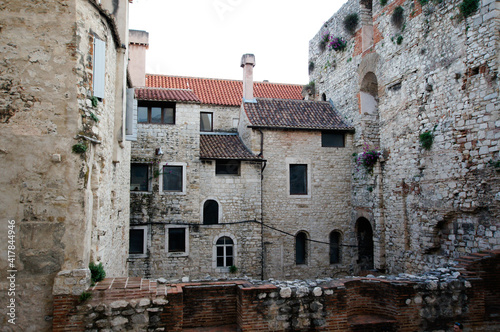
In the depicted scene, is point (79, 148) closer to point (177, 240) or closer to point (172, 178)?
point (172, 178)

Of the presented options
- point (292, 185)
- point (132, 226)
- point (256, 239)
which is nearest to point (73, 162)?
point (132, 226)

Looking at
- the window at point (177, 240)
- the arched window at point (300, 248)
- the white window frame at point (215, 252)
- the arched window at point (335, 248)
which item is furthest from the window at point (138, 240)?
the arched window at point (335, 248)

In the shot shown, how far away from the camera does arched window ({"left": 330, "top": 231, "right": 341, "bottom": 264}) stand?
16.7m

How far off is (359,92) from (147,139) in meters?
9.33

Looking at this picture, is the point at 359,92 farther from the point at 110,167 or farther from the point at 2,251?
the point at 2,251

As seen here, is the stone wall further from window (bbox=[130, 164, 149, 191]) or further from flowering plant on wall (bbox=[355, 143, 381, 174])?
window (bbox=[130, 164, 149, 191])

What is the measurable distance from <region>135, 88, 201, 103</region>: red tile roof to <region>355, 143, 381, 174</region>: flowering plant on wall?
23.7 feet

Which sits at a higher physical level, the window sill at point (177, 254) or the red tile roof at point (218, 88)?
the red tile roof at point (218, 88)

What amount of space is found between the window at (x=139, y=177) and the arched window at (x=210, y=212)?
250 centimetres

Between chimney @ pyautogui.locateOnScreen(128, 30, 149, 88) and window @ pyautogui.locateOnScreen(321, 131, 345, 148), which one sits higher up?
chimney @ pyautogui.locateOnScreen(128, 30, 149, 88)

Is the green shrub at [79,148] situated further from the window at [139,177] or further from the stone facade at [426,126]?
the stone facade at [426,126]

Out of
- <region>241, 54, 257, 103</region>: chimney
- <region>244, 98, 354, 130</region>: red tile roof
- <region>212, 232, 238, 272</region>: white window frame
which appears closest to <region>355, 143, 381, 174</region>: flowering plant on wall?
<region>244, 98, 354, 130</region>: red tile roof

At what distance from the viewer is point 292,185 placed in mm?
16547

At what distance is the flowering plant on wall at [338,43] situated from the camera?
17.7 m
